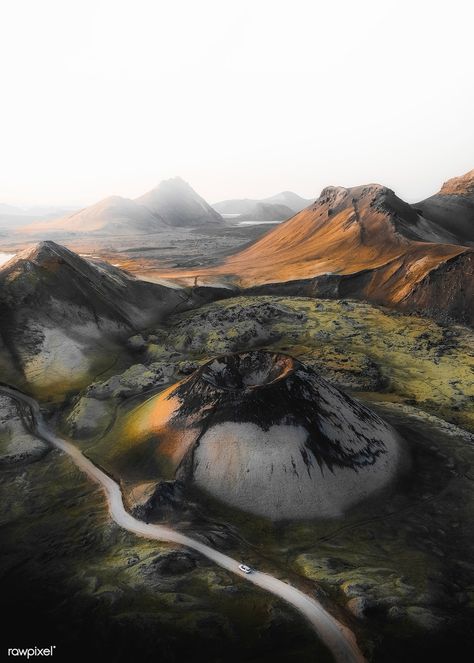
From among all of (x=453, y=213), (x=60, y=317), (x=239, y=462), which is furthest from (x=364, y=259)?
(x=239, y=462)

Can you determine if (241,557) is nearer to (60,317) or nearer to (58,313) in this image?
(60,317)

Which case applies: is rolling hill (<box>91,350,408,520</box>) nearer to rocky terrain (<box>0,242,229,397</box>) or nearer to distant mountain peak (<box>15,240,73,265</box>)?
rocky terrain (<box>0,242,229,397</box>)

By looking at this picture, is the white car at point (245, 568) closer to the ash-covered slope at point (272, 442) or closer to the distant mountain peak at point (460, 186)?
the ash-covered slope at point (272, 442)

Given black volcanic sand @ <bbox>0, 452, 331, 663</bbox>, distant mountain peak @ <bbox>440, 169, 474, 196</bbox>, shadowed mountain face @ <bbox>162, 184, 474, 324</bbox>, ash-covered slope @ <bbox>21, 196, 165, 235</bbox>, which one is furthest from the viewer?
ash-covered slope @ <bbox>21, 196, 165, 235</bbox>

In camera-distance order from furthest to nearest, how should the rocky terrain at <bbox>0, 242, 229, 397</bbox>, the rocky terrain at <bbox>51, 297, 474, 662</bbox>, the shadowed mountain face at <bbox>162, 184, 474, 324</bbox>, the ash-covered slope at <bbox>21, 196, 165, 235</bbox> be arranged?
1. the ash-covered slope at <bbox>21, 196, 165, 235</bbox>
2. the shadowed mountain face at <bbox>162, 184, 474, 324</bbox>
3. the rocky terrain at <bbox>0, 242, 229, 397</bbox>
4. the rocky terrain at <bbox>51, 297, 474, 662</bbox>

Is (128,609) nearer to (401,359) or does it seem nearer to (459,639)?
(459,639)

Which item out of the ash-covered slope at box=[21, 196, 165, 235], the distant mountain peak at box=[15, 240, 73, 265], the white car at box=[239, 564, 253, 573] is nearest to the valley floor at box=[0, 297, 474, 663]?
the white car at box=[239, 564, 253, 573]

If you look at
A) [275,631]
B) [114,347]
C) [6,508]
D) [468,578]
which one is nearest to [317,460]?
[468,578]
